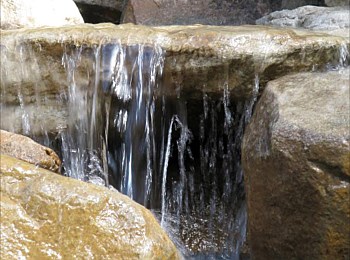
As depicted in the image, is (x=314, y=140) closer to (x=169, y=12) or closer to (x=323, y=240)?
(x=323, y=240)

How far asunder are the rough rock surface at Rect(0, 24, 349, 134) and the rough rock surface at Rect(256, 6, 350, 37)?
553mm

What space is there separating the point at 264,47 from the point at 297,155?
3.68 feet

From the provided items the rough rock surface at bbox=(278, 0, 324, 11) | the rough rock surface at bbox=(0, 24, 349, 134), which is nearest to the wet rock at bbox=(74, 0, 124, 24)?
the rough rock surface at bbox=(278, 0, 324, 11)

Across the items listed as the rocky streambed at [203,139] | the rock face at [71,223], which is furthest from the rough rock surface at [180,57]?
the rock face at [71,223]

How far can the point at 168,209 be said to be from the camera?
15.6ft

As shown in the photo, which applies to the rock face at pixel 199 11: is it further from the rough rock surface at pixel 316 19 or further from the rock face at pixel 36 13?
the rock face at pixel 36 13

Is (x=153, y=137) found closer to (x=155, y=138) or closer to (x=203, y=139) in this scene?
(x=155, y=138)

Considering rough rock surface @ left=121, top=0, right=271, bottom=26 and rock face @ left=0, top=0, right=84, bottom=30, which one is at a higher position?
rock face @ left=0, top=0, right=84, bottom=30

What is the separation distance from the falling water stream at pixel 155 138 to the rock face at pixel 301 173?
0.78 meters

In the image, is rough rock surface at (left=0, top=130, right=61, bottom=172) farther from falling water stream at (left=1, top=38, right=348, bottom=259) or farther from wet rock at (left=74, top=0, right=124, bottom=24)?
wet rock at (left=74, top=0, right=124, bottom=24)

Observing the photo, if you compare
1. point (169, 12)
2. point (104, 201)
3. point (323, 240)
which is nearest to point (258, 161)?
point (323, 240)

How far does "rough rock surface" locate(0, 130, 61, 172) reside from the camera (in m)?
3.55

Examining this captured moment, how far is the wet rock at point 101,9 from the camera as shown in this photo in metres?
7.68

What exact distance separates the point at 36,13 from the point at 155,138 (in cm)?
134
